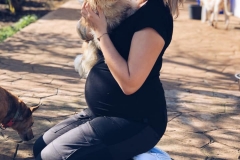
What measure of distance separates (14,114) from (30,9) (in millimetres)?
8261

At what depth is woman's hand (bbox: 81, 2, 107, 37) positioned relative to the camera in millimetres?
2486

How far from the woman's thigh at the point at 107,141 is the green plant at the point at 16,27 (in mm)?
5642

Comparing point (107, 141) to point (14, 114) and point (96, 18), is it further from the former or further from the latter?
point (14, 114)

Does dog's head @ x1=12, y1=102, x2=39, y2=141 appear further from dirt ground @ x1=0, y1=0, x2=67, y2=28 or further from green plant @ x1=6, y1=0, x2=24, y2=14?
green plant @ x1=6, y1=0, x2=24, y2=14

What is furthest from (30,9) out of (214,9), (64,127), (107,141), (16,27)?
(107,141)

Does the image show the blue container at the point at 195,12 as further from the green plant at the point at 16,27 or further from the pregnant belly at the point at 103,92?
the pregnant belly at the point at 103,92

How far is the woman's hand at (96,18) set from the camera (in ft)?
8.16

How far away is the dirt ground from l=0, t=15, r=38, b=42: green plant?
309 mm

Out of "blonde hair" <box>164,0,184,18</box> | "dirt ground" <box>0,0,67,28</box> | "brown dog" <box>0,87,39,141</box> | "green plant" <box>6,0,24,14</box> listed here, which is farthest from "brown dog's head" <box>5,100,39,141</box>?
"green plant" <box>6,0,24,14</box>

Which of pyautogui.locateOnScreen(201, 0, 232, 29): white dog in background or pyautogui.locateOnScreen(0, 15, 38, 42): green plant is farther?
pyautogui.locateOnScreen(201, 0, 232, 29): white dog in background

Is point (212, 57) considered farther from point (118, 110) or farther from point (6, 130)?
point (118, 110)

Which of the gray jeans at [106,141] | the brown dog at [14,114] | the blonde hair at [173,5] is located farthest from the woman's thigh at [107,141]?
the brown dog at [14,114]

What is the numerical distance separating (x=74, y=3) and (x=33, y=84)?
738cm

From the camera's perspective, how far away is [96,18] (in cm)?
250
